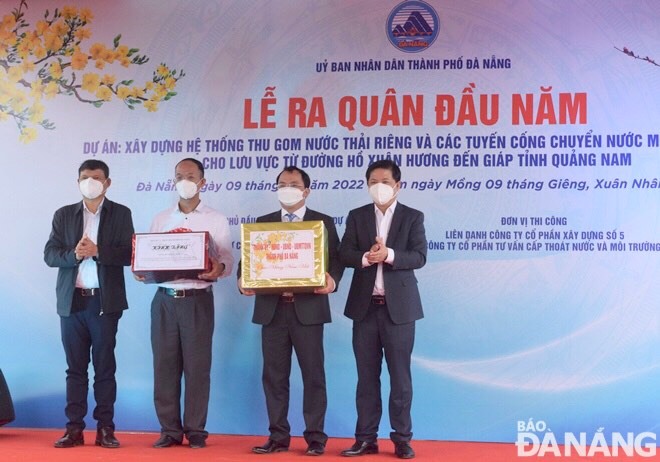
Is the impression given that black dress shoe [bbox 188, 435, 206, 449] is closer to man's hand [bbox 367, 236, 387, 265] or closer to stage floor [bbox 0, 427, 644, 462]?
stage floor [bbox 0, 427, 644, 462]

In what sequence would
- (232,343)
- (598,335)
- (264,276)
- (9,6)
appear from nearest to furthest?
(264,276)
(598,335)
(232,343)
(9,6)

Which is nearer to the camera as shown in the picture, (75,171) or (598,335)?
(598,335)

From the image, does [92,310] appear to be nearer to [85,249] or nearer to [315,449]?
[85,249]

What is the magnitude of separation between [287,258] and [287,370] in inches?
25.4

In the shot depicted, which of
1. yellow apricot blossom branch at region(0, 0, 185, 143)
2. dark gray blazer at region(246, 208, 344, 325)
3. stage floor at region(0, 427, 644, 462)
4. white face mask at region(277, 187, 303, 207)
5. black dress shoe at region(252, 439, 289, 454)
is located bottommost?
stage floor at region(0, 427, 644, 462)

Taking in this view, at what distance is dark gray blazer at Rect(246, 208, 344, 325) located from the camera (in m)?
4.11

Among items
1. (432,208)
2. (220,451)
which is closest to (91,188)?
(220,451)

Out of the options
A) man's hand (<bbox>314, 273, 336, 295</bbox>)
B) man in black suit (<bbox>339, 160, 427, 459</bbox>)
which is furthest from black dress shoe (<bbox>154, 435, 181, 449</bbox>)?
man's hand (<bbox>314, 273, 336, 295</bbox>)

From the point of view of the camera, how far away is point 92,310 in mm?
4293

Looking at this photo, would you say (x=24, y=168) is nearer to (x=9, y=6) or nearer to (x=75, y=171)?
(x=75, y=171)

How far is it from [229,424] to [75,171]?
196cm

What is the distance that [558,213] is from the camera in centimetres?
471

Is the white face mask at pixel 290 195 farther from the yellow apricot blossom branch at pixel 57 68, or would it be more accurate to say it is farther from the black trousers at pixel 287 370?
the yellow apricot blossom branch at pixel 57 68

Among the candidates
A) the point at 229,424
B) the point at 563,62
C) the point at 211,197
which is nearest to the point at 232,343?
the point at 229,424
